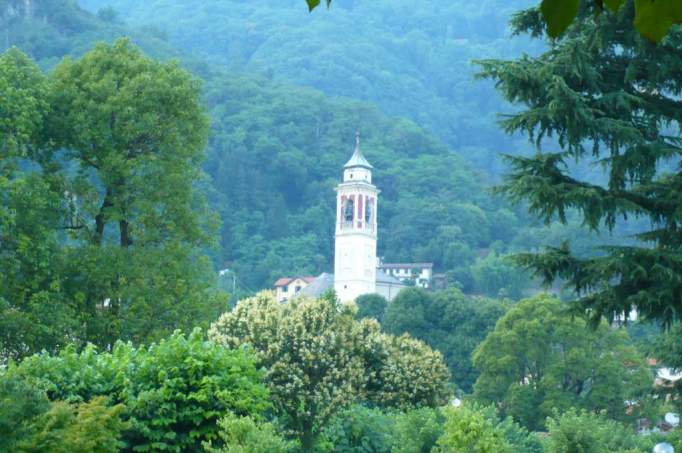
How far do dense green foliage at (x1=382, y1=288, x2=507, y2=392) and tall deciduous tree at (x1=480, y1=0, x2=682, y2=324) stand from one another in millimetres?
43632

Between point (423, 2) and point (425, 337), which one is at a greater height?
point (423, 2)

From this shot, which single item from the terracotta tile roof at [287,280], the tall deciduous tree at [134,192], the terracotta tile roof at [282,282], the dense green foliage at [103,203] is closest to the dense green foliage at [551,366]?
the tall deciduous tree at [134,192]

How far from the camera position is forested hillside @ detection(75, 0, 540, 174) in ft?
486

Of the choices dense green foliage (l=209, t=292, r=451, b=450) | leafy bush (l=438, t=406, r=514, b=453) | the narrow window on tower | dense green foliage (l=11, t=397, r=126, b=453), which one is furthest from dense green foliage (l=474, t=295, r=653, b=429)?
the narrow window on tower

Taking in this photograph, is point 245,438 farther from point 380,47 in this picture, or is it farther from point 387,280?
point 380,47

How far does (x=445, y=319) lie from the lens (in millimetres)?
59344

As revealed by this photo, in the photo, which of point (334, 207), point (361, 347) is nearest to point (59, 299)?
point (361, 347)

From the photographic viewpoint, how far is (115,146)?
21266 millimetres

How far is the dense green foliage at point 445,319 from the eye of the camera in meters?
56.9

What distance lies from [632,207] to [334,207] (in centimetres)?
Answer: 9541

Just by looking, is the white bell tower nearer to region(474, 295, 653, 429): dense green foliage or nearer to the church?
the church

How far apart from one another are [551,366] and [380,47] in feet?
422

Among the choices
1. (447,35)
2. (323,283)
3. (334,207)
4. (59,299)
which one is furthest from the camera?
(447,35)

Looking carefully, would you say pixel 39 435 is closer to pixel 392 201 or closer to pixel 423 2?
pixel 392 201
